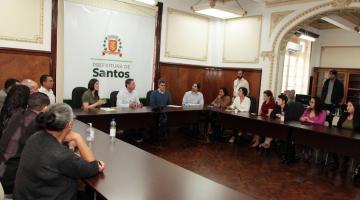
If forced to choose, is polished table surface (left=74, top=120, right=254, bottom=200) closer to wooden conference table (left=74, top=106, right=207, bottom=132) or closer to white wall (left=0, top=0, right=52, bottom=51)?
wooden conference table (left=74, top=106, right=207, bottom=132)

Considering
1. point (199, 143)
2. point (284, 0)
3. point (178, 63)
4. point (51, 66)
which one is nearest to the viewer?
point (51, 66)

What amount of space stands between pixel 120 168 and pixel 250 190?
211 centimetres

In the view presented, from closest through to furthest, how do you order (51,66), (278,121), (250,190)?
(250,190), (278,121), (51,66)

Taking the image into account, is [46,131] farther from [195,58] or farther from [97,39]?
[195,58]

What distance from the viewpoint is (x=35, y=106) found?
2.25 meters

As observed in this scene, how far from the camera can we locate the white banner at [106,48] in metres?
5.90

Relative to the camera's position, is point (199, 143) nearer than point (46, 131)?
No

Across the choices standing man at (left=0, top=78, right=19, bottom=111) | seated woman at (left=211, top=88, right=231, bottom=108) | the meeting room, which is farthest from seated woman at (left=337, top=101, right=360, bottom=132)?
standing man at (left=0, top=78, right=19, bottom=111)

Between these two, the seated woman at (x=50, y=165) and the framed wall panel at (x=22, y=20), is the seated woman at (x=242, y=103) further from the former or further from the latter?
the seated woman at (x=50, y=165)

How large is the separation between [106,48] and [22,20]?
5.46 feet

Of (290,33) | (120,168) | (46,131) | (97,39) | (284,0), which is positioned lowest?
(120,168)

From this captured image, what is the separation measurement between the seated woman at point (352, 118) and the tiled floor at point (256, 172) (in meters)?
0.77

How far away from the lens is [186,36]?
778cm

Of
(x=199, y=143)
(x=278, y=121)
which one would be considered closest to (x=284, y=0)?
(x=278, y=121)
